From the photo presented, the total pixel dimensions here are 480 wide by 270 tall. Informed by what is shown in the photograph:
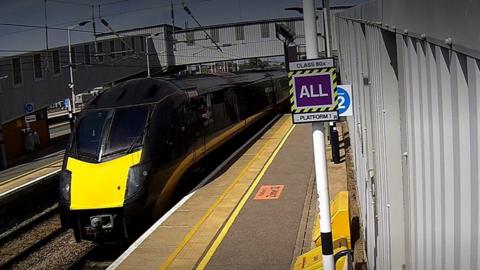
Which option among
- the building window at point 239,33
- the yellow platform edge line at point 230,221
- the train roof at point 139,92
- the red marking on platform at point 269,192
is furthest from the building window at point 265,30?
the red marking on platform at point 269,192

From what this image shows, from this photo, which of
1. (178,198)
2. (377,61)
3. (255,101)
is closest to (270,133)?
(255,101)

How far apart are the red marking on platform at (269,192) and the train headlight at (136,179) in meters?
2.94

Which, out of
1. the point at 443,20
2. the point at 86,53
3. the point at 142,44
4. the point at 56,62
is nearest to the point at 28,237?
the point at 443,20

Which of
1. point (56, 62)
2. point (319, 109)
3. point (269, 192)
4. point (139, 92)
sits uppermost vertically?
point (56, 62)

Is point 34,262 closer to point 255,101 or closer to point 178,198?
point 178,198

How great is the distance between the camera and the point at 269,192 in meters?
13.2

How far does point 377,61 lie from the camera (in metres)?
4.33

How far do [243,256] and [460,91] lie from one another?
7394 millimetres

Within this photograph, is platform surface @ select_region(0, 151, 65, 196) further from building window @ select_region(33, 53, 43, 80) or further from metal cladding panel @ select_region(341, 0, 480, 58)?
metal cladding panel @ select_region(341, 0, 480, 58)

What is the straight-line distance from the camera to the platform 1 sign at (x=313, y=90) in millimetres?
5812

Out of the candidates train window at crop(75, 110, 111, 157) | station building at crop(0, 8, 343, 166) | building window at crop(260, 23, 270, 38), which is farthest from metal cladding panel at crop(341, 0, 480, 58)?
building window at crop(260, 23, 270, 38)

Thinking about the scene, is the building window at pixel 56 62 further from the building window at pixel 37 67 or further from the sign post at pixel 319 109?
the sign post at pixel 319 109

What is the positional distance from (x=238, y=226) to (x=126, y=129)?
3.30 meters

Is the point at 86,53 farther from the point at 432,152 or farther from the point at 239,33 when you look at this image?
the point at 432,152
